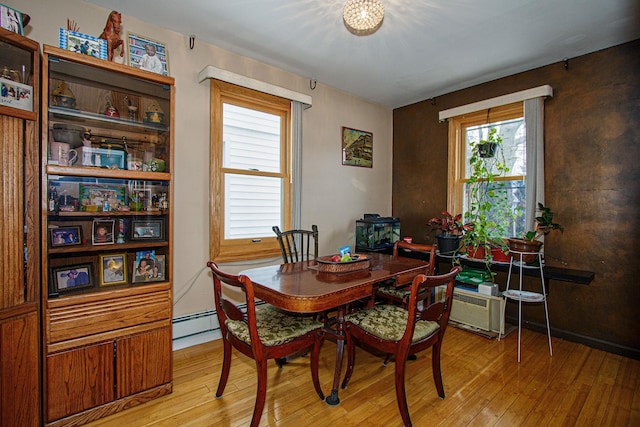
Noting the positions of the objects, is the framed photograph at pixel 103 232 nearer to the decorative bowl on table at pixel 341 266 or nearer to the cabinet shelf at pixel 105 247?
the cabinet shelf at pixel 105 247

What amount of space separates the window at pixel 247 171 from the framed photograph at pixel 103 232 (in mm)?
855

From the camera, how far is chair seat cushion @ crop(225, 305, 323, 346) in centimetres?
174

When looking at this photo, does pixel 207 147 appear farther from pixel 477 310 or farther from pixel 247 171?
pixel 477 310

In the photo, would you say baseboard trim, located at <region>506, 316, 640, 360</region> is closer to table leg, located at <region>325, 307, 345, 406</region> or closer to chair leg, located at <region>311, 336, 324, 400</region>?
table leg, located at <region>325, 307, 345, 406</region>

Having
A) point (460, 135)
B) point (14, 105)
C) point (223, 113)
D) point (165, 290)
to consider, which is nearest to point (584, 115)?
A: point (460, 135)

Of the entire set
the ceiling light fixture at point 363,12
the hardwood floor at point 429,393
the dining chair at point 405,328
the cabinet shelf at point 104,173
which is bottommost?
the hardwood floor at point 429,393

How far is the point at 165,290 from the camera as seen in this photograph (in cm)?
205

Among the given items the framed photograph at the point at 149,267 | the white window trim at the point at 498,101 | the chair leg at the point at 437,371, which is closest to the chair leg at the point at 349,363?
the chair leg at the point at 437,371

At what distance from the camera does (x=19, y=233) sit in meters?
1.58

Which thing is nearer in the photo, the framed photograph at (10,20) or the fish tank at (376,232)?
the framed photograph at (10,20)

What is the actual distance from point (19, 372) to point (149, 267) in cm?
78

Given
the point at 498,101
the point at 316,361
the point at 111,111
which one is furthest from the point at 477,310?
the point at 111,111

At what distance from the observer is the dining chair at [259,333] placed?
5.36 ft

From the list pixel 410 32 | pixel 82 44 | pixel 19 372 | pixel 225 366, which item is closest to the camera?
pixel 19 372
